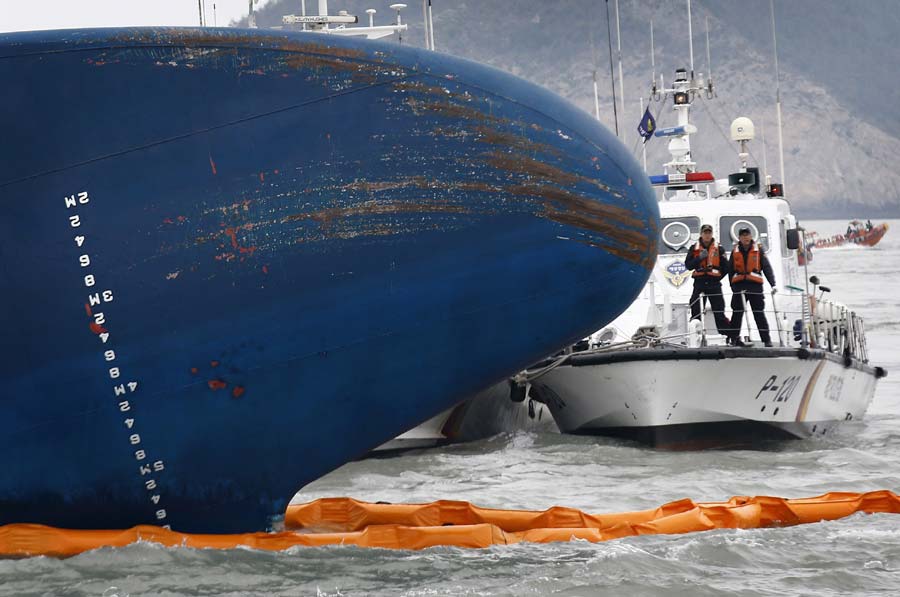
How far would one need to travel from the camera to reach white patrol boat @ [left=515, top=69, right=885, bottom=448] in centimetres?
1335

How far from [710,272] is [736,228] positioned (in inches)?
80.5

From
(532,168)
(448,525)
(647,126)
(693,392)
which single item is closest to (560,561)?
(448,525)

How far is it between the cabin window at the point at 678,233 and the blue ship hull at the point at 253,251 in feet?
30.7

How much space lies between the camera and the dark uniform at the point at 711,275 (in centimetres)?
1391

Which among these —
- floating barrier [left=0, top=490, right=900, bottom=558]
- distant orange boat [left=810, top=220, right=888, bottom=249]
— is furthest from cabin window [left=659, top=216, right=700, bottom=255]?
distant orange boat [left=810, top=220, right=888, bottom=249]

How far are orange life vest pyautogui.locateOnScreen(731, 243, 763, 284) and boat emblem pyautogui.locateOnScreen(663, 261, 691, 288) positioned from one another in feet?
6.01

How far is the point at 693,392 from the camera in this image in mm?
13383

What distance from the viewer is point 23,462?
6207 mm

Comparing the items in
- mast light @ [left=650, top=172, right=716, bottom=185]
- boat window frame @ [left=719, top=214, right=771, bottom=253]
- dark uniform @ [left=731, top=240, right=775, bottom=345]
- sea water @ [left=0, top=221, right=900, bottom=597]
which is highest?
mast light @ [left=650, top=172, right=716, bottom=185]

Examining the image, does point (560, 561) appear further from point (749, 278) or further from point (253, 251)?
point (749, 278)

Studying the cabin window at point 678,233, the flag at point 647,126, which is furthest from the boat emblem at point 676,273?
the flag at point 647,126

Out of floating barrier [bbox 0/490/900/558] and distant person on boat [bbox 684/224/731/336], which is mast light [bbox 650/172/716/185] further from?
floating barrier [bbox 0/490/900/558]

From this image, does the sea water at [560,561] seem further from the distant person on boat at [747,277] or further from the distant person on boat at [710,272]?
the distant person on boat at [710,272]

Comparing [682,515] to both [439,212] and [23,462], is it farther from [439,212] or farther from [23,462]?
[23,462]
